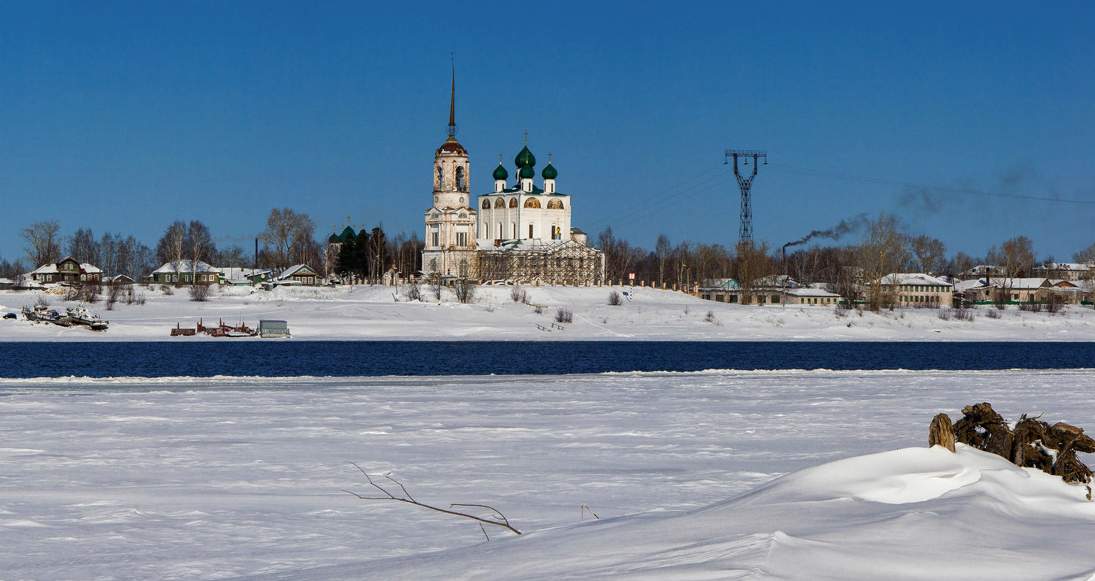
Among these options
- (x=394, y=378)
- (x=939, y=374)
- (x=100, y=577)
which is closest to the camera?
(x=100, y=577)

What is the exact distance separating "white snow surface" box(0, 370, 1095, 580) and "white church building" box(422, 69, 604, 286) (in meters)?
110

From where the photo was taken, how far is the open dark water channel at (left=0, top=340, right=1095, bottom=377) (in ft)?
148

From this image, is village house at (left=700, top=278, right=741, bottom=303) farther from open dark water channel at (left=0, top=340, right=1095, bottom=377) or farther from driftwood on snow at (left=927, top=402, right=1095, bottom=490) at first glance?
driftwood on snow at (left=927, top=402, right=1095, bottom=490)

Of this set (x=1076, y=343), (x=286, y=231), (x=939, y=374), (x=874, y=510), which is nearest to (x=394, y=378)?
(x=939, y=374)

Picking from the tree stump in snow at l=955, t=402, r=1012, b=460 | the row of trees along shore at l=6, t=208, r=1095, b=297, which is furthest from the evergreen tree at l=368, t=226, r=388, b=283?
the tree stump in snow at l=955, t=402, r=1012, b=460

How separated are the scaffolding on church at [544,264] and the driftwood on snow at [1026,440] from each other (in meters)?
134

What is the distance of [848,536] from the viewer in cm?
708

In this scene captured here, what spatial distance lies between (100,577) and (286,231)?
15648 cm

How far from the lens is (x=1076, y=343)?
87.8m

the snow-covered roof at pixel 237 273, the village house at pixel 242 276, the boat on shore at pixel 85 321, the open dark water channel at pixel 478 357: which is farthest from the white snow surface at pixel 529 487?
the snow-covered roof at pixel 237 273

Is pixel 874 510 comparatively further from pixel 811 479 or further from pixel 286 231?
pixel 286 231

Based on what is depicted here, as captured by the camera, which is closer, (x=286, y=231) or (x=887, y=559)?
(x=887, y=559)

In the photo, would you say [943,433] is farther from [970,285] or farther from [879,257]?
[970,285]

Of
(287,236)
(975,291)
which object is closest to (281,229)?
(287,236)
